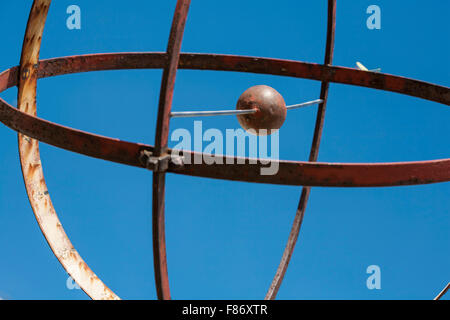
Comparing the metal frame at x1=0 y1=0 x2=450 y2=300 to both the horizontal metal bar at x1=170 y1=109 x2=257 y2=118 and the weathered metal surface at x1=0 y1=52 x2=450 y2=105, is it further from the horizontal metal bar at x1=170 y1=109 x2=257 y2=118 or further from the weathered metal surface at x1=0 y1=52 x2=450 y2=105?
the horizontal metal bar at x1=170 y1=109 x2=257 y2=118

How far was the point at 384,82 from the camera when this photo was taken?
5.60 meters

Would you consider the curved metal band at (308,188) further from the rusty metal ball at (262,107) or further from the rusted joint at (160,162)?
the rusted joint at (160,162)

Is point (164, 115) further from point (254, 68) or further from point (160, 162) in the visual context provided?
point (254, 68)

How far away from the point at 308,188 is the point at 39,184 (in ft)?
7.95

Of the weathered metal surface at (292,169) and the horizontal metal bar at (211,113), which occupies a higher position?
the horizontal metal bar at (211,113)

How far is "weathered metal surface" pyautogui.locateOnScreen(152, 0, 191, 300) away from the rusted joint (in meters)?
0.03

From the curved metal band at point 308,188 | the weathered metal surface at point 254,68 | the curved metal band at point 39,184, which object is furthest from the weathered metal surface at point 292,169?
the curved metal band at point 308,188

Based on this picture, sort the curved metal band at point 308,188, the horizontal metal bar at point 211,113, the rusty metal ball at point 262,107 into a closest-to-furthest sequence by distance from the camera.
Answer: the horizontal metal bar at point 211,113, the rusty metal ball at point 262,107, the curved metal band at point 308,188

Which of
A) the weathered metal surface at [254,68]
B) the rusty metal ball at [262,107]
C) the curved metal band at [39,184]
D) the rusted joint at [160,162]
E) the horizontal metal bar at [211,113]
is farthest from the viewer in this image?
the weathered metal surface at [254,68]

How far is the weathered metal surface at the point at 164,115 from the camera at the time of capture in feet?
10.5

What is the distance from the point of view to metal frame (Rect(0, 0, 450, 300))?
3199 millimetres
